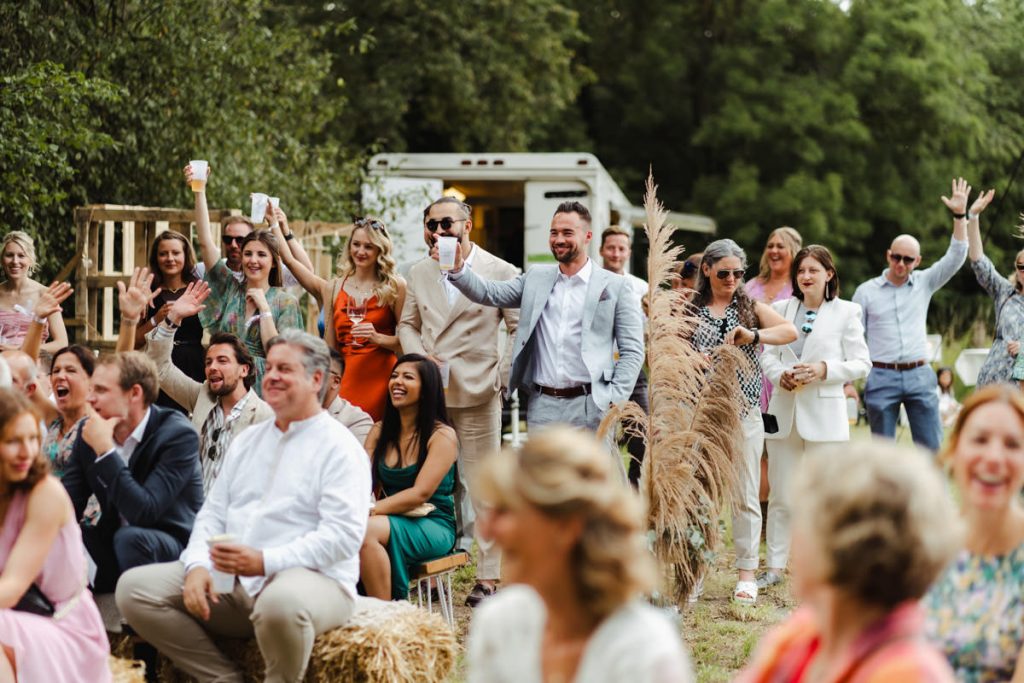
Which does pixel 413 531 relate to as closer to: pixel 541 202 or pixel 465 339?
pixel 465 339

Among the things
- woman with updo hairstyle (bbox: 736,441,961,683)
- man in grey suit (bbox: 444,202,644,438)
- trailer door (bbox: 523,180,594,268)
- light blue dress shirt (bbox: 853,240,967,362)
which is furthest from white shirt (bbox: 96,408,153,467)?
trailer door (bbox: 523,180,594,268)

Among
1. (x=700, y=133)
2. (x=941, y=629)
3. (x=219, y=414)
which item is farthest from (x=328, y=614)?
(x=700, y=133)

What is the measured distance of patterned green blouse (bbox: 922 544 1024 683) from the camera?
11.2ft

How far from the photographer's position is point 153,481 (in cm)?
524

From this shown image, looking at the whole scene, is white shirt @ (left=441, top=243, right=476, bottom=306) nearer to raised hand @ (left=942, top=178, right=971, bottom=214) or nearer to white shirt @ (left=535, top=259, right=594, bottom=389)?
white shirt @ (left=535, top=259, right=594, bottom=389)

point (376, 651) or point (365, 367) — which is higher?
point (365, 367)

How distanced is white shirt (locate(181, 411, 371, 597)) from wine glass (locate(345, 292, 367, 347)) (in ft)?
6.86

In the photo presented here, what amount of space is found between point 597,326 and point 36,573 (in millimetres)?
3330

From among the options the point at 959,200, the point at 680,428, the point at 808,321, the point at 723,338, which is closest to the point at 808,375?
the point at 808,321

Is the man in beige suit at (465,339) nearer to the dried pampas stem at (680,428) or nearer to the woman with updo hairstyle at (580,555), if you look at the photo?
the dried pampas stem at (680,428)

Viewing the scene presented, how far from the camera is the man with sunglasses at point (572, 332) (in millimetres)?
6707

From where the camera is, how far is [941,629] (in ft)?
11.4

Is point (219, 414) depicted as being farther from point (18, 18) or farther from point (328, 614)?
point (18, 18)

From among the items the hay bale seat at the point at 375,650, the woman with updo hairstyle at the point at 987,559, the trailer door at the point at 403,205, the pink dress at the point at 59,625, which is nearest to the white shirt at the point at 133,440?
the hay bale seat at the point at 375,650
